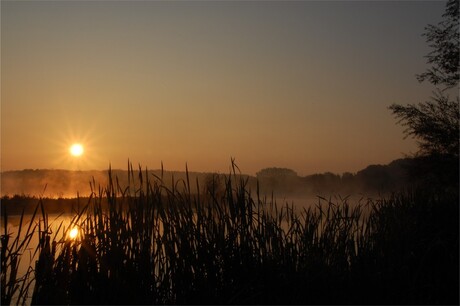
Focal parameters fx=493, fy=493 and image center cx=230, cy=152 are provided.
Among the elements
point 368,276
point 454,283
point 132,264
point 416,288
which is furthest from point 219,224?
point 454,283

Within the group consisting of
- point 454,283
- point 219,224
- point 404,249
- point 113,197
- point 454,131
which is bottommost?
point 454,283

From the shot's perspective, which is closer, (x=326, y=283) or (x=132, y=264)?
(x=132, y=264)

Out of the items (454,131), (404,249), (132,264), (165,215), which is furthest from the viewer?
(454,131)

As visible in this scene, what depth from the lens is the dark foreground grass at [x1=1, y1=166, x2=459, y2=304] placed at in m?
5.12

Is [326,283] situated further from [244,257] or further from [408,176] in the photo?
[408,176]

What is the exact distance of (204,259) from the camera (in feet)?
18.6

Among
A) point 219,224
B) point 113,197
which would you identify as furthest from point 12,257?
point 219,224

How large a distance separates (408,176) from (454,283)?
588 inches

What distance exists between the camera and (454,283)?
7.33 meters

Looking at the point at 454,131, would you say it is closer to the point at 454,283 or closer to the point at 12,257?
the point at 454,283

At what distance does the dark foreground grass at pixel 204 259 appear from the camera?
512cm

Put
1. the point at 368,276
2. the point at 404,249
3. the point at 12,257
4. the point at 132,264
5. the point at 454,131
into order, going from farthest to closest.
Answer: the point at 454,131
the point at 404,249
the point at 368,276
the point at 132,264
the point at 12,257

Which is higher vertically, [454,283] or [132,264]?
Answer: [132,264]

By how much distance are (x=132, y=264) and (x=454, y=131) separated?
18.8 m
